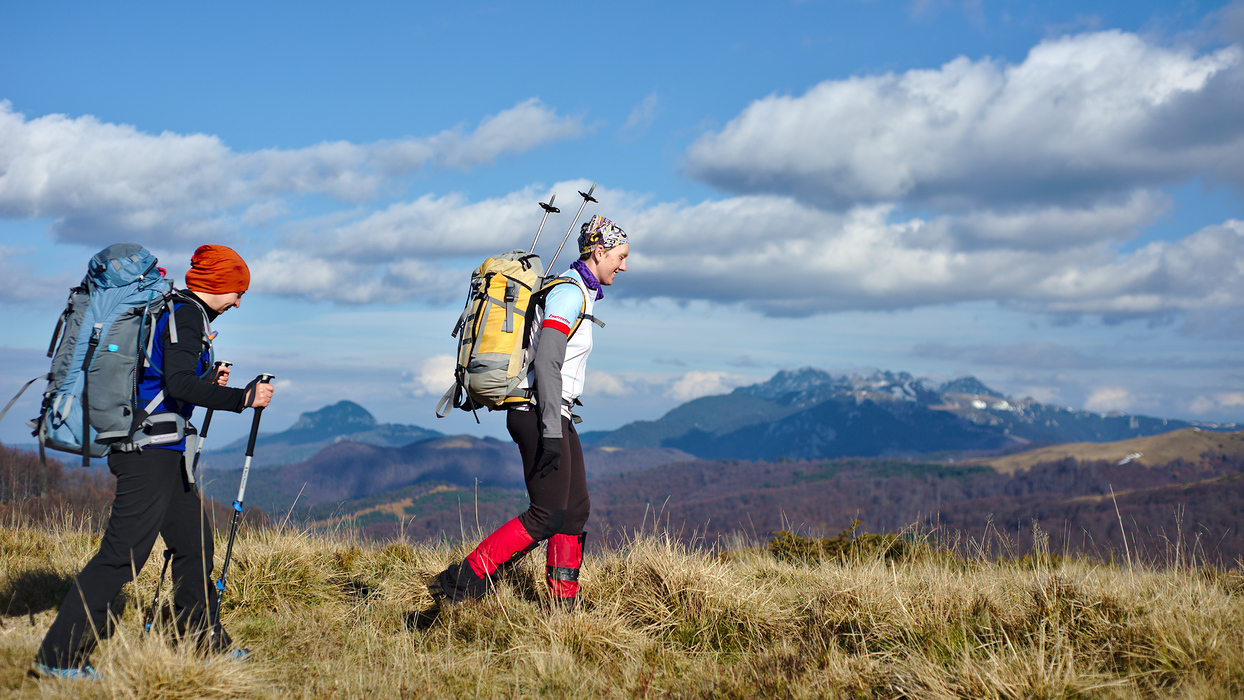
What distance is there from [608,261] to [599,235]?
0.20 meters

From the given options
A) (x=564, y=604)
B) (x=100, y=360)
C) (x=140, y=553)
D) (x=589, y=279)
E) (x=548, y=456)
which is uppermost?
(x=589, y=279)

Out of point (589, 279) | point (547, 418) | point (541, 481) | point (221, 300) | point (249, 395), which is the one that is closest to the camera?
point (249, 395)

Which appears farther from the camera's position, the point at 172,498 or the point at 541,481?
the point at 541,481

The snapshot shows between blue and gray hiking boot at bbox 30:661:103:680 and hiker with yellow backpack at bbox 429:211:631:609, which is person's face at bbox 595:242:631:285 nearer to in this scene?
hiker with yellow backpack at bbox 429:211:631:609

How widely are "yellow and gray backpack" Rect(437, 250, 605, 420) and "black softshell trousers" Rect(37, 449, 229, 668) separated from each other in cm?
165

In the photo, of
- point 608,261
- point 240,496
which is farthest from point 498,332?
point 240,496

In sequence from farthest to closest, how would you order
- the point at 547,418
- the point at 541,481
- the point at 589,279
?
the point at 589,279, the point at 541,481, the point at 547,418

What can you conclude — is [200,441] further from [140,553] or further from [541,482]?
[541,482]

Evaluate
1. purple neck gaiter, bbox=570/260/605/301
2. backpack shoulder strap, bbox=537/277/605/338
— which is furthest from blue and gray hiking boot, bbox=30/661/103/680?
purple neck gaiter, bbox=570/260/605/301

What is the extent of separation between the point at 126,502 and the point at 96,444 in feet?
1.25

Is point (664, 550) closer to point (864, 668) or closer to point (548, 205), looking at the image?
point (864, 668)

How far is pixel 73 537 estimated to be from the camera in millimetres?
7430

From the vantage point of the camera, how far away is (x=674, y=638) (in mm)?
4836

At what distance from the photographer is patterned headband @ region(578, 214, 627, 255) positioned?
5.18 metres
